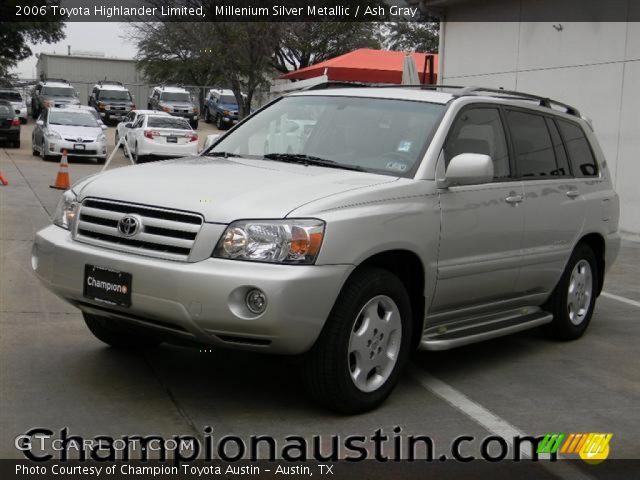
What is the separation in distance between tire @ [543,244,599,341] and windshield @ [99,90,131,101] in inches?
1584

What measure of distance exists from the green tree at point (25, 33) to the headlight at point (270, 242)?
4577 cm

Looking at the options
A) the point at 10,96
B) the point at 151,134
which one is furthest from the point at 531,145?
the point at 10,96

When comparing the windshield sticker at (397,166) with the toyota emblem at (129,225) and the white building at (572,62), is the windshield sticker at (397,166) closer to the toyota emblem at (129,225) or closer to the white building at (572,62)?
the toyota emblem at (129,225)

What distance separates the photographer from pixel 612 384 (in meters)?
5.91

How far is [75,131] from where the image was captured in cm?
2548

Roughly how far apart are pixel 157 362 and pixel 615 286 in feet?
19.0

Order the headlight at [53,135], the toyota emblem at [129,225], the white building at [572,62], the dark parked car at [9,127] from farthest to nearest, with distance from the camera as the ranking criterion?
the dark parked car at [9,127]
the headlight at [53,135]
the white building at [572,62]
the toyota emblem at [129,225]

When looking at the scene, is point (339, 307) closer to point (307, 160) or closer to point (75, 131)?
point (307, 160)

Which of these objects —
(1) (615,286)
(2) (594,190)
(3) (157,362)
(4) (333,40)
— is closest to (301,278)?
(3) (157,362)

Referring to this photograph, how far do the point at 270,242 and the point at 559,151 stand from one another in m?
3.20

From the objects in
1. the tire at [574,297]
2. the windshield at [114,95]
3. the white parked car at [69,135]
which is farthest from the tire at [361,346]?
A: the windshield at [114,95]

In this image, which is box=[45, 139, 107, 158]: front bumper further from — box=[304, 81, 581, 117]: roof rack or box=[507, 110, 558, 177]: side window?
box=[507, 110, 558, 177]: side window

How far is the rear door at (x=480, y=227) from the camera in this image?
547cm

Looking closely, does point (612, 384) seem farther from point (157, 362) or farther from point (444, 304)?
point (157, 362)
